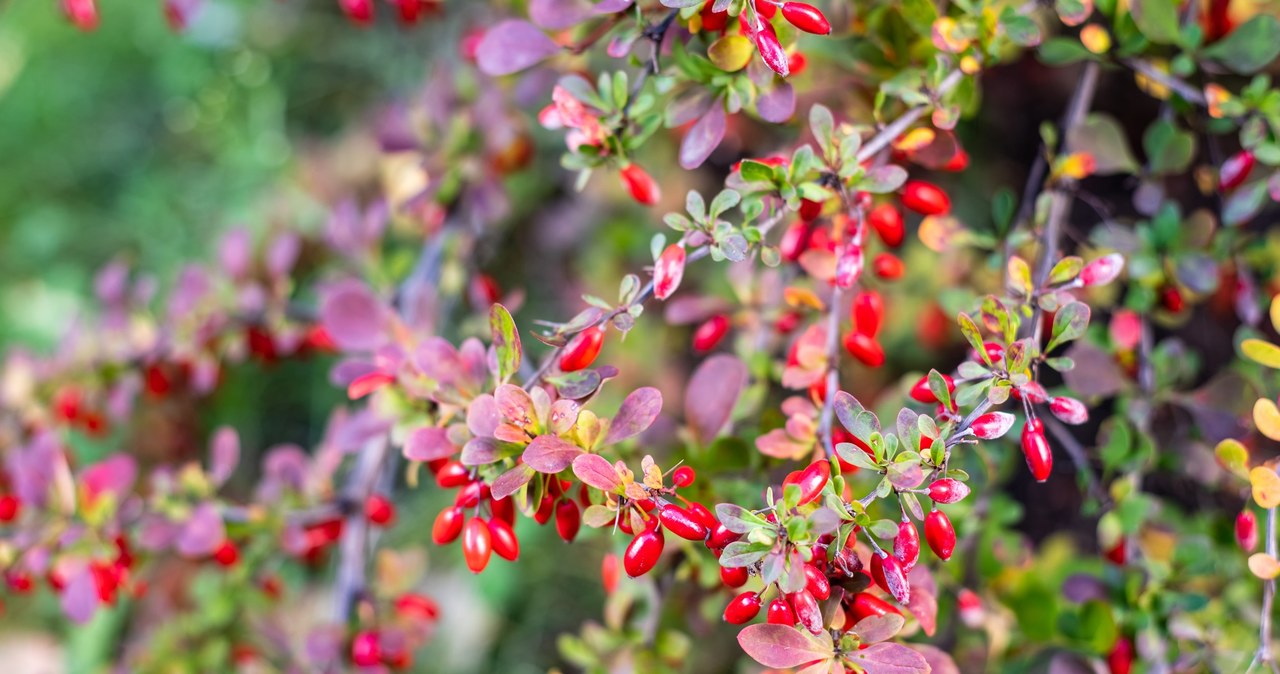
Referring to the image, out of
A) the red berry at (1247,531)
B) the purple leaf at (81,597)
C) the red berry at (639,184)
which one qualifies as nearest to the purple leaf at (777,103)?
the red berry at (639,184)

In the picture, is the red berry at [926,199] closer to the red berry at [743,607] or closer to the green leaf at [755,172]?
the green leaf at [755,172]

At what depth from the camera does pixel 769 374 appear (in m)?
0.82

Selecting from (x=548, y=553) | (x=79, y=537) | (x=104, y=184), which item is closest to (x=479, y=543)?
(x=79, y=537)

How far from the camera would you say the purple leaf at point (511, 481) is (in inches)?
21.9

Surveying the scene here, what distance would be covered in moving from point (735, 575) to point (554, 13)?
453 mm

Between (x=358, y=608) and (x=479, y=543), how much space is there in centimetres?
40

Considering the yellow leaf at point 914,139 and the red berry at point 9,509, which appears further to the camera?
the red berry at point 9,509

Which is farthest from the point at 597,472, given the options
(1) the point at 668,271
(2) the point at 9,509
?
→ (2) the point at 9,509

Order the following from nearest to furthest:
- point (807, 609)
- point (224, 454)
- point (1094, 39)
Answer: point (807, 609) → point (1094, 39) → point (224, 454)

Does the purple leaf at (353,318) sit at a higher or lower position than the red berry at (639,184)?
lower

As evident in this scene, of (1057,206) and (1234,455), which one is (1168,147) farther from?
(1234,455)

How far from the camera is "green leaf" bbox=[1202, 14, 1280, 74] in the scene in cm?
71

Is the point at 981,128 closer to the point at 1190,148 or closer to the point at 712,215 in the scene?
the point at 1190,148

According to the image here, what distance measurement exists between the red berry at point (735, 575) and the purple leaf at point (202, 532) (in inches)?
22.5
